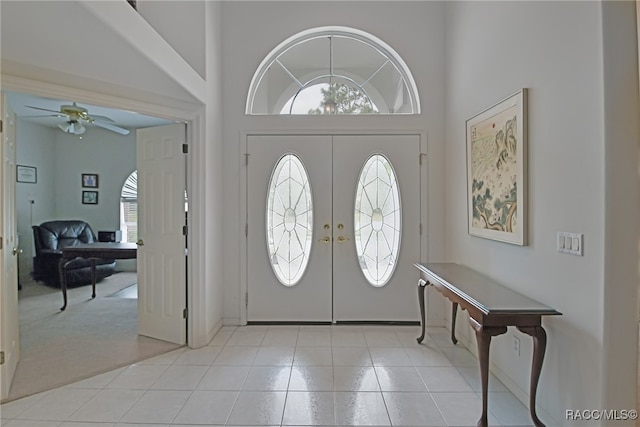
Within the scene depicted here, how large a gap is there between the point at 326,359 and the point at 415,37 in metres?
3.37

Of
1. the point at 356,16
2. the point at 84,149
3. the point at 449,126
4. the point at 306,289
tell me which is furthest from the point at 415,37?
the point at 84,149

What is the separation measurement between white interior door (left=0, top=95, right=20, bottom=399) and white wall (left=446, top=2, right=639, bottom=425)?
11.4ft

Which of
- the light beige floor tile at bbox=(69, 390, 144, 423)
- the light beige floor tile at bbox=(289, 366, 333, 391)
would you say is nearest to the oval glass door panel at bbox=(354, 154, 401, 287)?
the light beige floor tile at bbox=(289, 366, 333, 391)

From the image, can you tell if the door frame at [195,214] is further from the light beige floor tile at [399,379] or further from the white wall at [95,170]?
the white wall at [95,170]

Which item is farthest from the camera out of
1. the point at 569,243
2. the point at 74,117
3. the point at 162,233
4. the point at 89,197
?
the point at 89,197

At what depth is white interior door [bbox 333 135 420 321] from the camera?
381cm

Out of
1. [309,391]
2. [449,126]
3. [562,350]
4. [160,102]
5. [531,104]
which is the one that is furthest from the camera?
[449,126]

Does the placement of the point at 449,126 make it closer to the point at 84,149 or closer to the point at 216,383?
the point at 216,383

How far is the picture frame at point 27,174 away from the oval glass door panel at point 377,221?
5994mm

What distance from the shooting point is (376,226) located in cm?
387

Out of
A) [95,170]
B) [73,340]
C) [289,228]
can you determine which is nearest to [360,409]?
[289,228]

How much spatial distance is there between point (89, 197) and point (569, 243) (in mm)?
7882

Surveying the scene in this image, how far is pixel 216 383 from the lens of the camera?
2605 mm

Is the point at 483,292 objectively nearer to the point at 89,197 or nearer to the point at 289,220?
the point at 289,220
